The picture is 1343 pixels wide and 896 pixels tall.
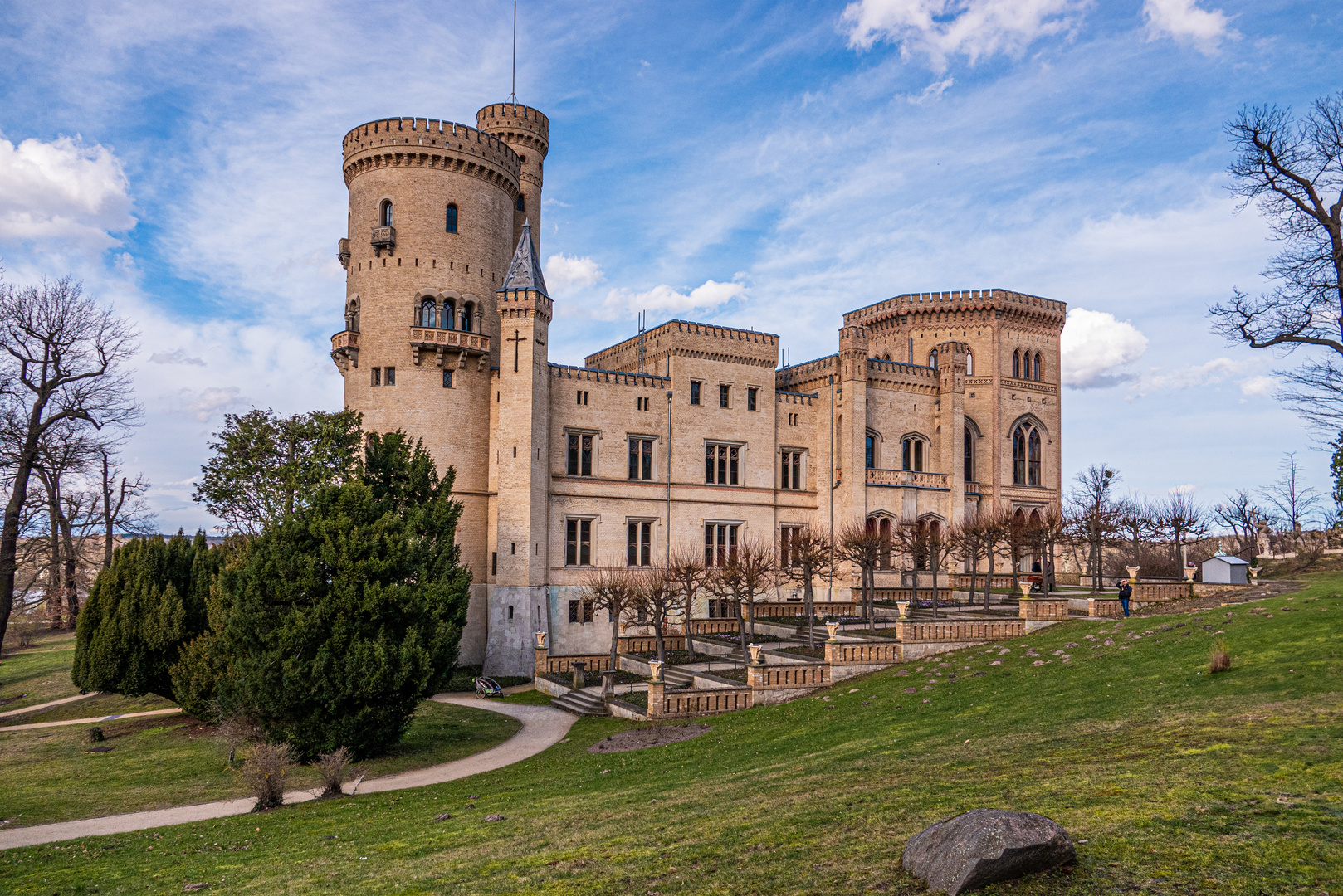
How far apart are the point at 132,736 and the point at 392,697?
1116 cm

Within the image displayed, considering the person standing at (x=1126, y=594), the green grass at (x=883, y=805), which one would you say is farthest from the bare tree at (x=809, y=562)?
the person standing at (x=1126, y=594)

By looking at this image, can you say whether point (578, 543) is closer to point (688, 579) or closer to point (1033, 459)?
point (688, 579)

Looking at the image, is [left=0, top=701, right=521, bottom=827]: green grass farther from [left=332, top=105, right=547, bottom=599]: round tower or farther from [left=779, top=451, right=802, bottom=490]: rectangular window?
[left=779, top=451, right=802, bottom=490]: rectangular window

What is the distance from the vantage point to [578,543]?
4241 centimetres

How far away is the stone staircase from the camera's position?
30.7 meters

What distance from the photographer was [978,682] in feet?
83.7

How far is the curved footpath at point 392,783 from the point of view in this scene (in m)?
17.9

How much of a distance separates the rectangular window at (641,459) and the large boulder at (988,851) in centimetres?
3582

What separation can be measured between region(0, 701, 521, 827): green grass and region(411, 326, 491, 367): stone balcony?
16.1 metres

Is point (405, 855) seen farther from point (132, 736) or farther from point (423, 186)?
point (423, 186)

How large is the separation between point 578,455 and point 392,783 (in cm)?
2232

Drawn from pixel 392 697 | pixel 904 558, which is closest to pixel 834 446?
pixel 904 558

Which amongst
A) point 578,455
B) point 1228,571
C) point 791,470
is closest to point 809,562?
point 578,455

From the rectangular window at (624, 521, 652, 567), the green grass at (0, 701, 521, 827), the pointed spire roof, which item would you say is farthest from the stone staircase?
the pointed spire roof
